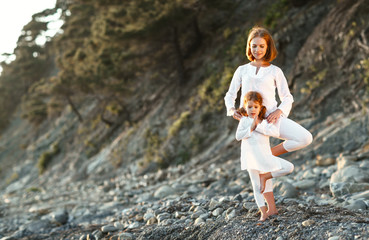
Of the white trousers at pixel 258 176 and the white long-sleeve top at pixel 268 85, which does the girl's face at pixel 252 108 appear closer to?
the white long-sleeve top at pixel 268 85

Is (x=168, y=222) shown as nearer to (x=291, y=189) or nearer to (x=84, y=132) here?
(x=291, y=189)

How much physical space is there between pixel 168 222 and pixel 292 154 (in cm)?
501

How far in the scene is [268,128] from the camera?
146 inches

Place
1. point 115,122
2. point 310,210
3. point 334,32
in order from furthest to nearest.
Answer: point 115,122 → point 334,32 → point 310,210

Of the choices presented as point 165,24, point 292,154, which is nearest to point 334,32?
point 292,154

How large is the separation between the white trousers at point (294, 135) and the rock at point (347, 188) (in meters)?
2.02

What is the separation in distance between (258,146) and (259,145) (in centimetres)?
2

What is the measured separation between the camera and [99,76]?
1820cm

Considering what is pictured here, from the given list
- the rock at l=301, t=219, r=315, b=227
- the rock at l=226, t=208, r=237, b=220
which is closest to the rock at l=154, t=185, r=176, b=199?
the rock at l=226, t=208, r=237, b=220

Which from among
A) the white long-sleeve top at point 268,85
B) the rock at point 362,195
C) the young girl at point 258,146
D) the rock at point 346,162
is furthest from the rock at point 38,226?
the rock at point 346,162

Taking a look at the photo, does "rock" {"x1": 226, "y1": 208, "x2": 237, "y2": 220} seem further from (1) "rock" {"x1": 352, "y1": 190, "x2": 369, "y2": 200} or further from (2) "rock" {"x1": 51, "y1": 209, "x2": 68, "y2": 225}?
(2) "rock" {"x1": 51, "y1": 209, "x2": 68, "y2": 225}

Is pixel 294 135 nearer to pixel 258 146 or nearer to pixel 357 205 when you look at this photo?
pixel 258 146

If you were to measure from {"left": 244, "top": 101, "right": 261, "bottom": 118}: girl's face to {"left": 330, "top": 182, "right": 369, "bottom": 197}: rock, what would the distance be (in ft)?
7.80

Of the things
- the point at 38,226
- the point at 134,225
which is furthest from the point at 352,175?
the point at 38,226
